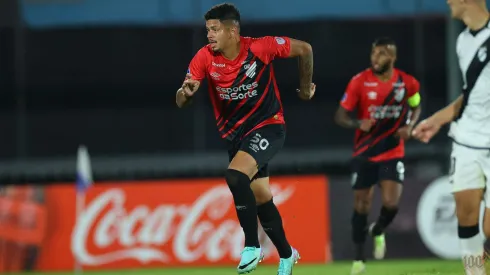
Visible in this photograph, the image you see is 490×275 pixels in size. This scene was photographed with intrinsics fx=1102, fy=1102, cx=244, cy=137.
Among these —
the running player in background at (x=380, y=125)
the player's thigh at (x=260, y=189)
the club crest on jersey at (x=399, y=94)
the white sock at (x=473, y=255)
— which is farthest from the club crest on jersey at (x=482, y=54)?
the club crest on jersey at (x=399, y=94)

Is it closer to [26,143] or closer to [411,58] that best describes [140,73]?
[26,143]

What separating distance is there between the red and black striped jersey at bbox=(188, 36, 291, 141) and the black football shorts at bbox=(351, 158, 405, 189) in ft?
12.4

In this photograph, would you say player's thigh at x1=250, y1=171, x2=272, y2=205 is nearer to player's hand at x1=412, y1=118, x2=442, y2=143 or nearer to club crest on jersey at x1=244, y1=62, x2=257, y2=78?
club crest on jersey at x1=244, y1=62, x2=257, y2=78

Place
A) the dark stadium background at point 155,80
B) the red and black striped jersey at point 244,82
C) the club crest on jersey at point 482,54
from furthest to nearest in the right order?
the dark stadium background at point 155,80
the red and black striped jersey at point 244,82
the club crest on jersey at point 482,54

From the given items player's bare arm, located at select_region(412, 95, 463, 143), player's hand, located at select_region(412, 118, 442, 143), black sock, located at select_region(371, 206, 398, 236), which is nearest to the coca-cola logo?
black sock, located at select_region(371, 206, 398, 236)

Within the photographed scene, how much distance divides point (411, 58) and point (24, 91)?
26.8 ft

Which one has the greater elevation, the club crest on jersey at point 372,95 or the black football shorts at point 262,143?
the club crest on jersey at point 372,95

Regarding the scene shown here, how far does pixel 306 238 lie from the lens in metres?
17.6

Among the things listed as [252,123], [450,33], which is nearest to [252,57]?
[252,123]

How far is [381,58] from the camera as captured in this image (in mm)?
12867

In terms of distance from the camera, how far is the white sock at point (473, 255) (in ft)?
26.4

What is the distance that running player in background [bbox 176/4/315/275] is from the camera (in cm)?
902

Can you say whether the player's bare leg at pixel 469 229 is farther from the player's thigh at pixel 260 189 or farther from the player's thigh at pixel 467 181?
the player's thigh at pixel 260 189

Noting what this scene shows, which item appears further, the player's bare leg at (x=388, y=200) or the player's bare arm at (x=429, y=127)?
the player's bare leg at (x=388, y=200)
